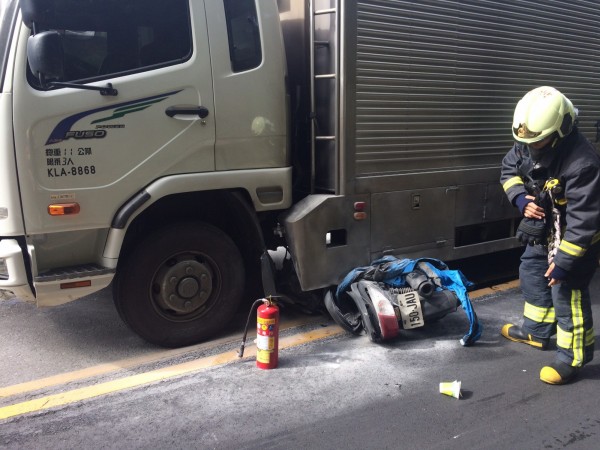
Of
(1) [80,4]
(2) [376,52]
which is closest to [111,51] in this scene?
(1) [80,4]

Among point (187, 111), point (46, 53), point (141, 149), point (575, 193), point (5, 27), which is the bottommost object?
point (575, 193)

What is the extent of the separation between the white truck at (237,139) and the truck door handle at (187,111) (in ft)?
0.04

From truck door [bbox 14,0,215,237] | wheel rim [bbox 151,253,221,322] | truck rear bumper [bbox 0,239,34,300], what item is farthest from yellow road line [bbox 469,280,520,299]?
truck rear bumper [bbox 0,239,34,300]

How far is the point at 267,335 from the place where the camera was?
3.57m

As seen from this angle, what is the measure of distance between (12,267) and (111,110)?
1.13m

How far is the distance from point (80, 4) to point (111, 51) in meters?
0.32

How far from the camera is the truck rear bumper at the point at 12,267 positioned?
3.37 m

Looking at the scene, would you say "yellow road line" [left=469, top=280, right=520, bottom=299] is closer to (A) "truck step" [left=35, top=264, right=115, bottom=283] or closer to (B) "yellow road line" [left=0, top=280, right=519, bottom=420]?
(B) "yellow road line" [left=0, top=280, right=519, bottom=420]

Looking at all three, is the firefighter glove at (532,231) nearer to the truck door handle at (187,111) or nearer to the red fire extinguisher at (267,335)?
the red fire extinguisher at (267,335)

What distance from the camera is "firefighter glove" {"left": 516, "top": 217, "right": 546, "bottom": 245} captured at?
143 inches

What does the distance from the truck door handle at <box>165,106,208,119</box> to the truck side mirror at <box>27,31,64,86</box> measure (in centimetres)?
72

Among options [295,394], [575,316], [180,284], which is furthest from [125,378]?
[575,316]

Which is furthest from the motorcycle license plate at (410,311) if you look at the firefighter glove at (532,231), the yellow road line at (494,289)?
the yellow road line at (494,289)

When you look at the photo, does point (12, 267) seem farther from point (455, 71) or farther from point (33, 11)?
point (455, 71)
